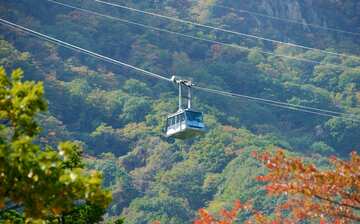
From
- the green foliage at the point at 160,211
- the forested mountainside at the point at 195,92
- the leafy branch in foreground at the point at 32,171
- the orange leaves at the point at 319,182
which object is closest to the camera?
the leafy branch in foreground at the point at 32,171

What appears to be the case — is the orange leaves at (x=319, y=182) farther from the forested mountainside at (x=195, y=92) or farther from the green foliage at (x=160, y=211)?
the green foliage at (x=160, y=211)

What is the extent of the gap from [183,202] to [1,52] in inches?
1356

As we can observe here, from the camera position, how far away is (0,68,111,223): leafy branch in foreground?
48.7ft

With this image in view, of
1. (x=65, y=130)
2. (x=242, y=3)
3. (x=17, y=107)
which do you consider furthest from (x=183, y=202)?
(x=17, y=107)

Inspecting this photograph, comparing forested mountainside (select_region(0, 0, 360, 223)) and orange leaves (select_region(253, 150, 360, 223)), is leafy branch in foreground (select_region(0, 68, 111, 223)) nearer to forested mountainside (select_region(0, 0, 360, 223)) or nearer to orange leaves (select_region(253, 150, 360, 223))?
orange leaves (select_region(253, 150, 360, 223))

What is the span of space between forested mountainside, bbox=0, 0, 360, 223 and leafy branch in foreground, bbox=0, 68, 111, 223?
236ft

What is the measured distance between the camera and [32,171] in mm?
14820

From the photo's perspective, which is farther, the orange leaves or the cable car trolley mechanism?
the cable car trolley mechanism

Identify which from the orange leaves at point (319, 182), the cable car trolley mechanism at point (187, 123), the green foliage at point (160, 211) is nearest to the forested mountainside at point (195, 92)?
the green foliage at point (160, 211)

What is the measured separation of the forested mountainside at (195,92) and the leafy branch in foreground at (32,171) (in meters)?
71.9

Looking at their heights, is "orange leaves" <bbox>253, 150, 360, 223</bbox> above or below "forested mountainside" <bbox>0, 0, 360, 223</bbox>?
above

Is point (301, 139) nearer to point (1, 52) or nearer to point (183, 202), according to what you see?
point (183, 202)

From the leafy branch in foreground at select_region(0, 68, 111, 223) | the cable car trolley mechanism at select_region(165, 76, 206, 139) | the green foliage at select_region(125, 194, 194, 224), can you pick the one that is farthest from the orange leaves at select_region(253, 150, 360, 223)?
the green foliage at select_region(125, 194, 194, 224)

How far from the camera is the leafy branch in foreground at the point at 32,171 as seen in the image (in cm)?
1485
